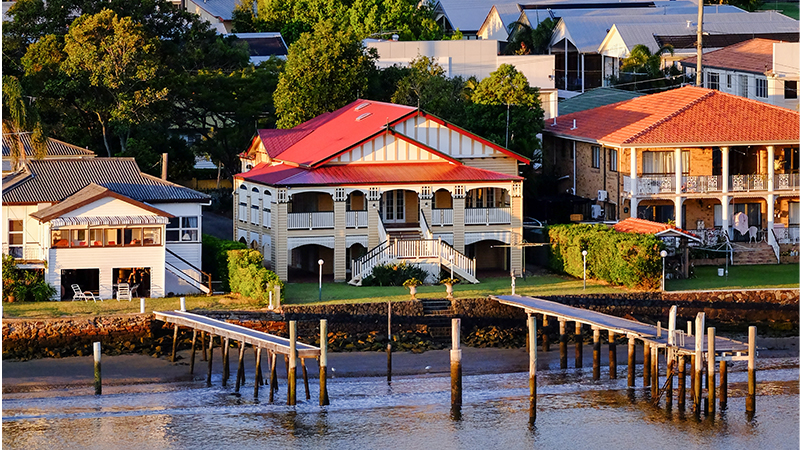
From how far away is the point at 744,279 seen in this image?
53.8 metres

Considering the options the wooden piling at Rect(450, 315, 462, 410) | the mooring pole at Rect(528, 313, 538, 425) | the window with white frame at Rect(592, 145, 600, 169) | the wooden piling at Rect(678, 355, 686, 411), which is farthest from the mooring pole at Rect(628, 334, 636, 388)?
the window with white frame at Rect(592, 145, 600, 169)

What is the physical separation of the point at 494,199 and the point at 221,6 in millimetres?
68161

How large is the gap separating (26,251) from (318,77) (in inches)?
744

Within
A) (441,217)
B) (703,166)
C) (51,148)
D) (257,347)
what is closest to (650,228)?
(703,166)

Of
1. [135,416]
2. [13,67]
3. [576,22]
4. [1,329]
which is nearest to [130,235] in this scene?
[1,329]

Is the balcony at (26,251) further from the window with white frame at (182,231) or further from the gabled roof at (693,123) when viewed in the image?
the gabled roof at (693,123)

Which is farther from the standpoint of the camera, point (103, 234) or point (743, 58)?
point (743, 58)

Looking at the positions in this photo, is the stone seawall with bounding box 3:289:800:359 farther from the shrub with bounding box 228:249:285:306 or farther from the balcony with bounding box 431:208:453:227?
the balcony with bounding box 431:208:453:227

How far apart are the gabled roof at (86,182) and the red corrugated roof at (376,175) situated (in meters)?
3.27

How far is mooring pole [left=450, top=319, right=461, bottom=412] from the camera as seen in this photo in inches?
1586

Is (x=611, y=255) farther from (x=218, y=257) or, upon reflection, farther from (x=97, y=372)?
(x=97, y=372)

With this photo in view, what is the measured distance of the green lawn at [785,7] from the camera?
12537 cm

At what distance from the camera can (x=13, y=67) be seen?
65.2 metres

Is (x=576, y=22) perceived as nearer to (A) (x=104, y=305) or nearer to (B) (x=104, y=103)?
(B) (x=104, y=103)
